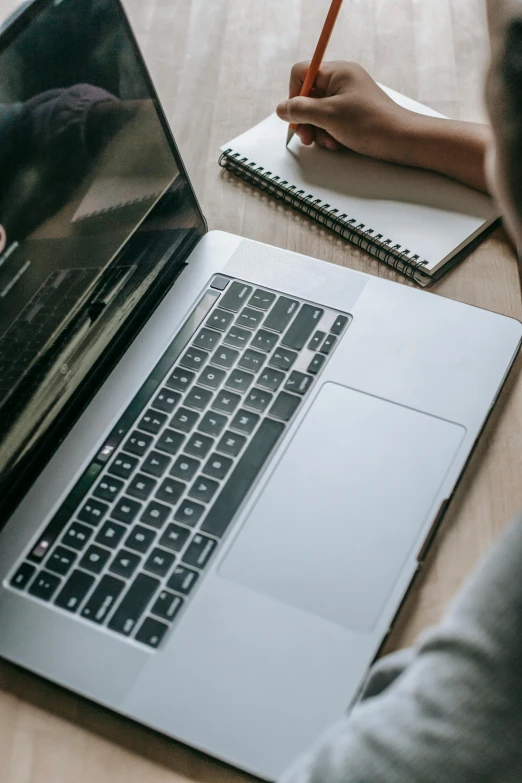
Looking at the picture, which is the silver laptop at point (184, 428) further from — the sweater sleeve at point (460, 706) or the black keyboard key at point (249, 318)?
the sweater sleeve at point (460, 706)

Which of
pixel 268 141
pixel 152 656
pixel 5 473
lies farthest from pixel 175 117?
pixel 152 656

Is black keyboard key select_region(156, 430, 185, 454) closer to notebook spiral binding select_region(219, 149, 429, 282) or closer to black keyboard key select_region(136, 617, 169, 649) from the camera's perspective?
black keyboard key select_region(136, 617, 169, 649)

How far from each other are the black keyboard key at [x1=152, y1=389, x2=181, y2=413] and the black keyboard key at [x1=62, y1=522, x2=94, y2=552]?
0.12m

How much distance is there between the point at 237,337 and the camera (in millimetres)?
646

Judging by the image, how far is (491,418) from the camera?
60 cm

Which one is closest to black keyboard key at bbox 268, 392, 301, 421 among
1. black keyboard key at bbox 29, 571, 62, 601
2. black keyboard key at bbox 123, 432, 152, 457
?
black keyboard key at bbox 123, 432, 152, 457

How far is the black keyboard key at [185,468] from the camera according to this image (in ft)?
1.87

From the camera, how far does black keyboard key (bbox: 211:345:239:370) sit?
630 millimetres

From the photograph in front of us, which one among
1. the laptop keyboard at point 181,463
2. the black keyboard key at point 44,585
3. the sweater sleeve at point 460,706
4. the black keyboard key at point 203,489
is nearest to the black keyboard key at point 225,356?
the laptop keyboard at point 181,463

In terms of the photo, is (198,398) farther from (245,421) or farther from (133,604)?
(133,604)

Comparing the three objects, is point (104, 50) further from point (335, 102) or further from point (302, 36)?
point (302, 36)

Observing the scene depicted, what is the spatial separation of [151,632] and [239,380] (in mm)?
218

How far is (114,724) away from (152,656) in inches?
2.0

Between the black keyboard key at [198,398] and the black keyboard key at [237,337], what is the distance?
0.17 feet
